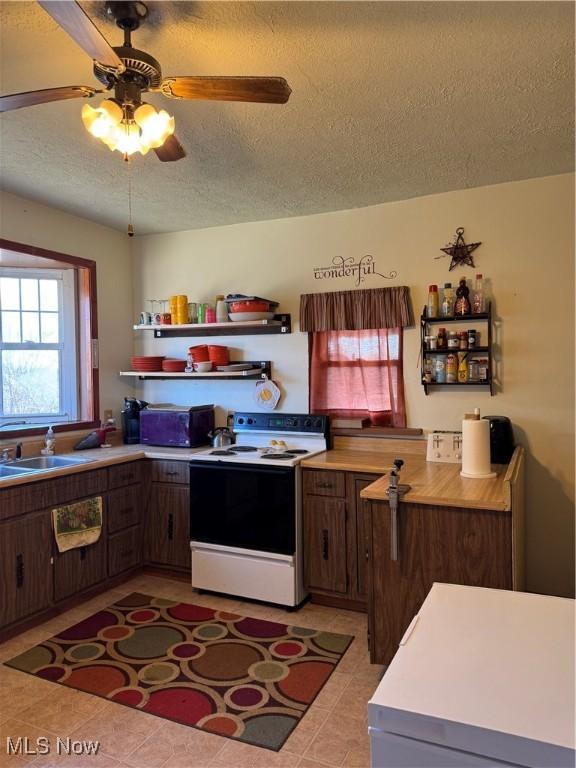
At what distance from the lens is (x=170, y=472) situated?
3.55 meters

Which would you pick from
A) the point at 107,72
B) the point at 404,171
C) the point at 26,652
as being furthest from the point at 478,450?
the point at 26,652

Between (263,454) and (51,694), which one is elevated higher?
(263,454)

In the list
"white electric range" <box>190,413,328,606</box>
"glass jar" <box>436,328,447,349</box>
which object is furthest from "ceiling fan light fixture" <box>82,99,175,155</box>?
"glass jar" <box>436,328,447,349</box>

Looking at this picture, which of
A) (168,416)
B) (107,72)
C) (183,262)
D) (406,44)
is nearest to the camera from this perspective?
(107,72)

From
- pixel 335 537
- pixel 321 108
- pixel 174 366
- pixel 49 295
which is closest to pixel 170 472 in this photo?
pixel 174 366

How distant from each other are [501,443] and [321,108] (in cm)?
194

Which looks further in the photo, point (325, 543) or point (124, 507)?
point (124, 507)

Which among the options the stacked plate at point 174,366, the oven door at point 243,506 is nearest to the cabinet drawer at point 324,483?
the oven door at point 243,506

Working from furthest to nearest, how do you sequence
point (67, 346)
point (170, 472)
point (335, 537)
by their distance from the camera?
point (67, 346)
point (170, 472)
point (335, 537)

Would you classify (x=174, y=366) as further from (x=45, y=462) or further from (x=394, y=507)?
(x=394, y=507)

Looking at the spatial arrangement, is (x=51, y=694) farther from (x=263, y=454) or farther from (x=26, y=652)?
(x=263, y=454)

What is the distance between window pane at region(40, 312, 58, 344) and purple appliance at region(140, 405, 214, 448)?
2.73 feet

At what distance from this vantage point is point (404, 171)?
2.95m

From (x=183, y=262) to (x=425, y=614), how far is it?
3.40m
